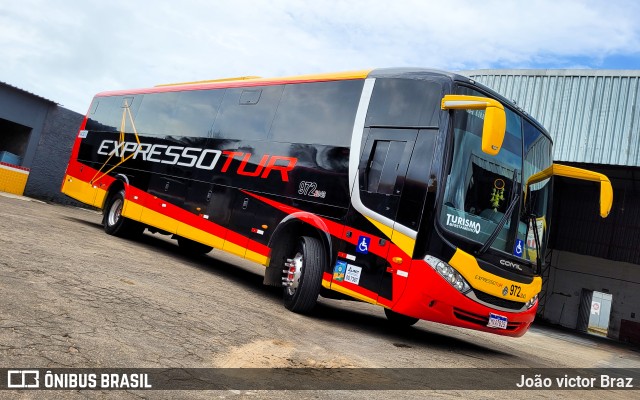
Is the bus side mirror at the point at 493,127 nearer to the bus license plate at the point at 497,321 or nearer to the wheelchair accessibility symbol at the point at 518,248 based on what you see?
the wheelchair accessibility symbol at the point at 518,248

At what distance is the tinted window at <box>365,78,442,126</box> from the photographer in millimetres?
6871

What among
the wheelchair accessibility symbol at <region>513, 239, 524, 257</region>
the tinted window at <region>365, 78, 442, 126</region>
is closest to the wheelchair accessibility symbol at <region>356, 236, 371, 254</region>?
the tinted window at <region>365, 78, 442, 126</region>

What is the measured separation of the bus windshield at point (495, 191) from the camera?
6617 mm

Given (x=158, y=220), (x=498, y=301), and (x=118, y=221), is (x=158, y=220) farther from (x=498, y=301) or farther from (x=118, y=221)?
(x=498, y=301)

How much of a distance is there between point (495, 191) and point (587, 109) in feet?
45.2

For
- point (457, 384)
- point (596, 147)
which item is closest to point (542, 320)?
point (596, 147)

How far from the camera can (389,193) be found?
22.7 ft

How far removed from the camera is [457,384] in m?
5.21

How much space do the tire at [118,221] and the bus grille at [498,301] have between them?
8150mm

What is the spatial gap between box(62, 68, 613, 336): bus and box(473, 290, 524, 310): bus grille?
0.7 inches

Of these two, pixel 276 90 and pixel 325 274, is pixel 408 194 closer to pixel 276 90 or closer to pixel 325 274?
pixel 325 274

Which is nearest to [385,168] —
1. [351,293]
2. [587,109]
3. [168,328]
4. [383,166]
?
[383,166]

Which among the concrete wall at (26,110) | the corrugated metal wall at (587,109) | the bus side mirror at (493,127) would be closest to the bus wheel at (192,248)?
the bus side mirror at (493,127)

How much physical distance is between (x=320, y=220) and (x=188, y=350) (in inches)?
136
